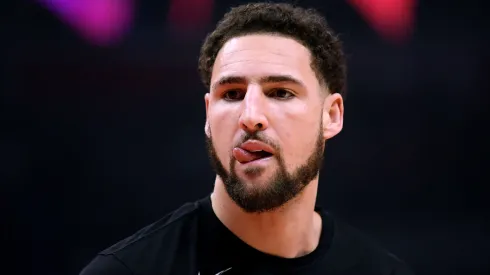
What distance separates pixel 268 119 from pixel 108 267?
2.11ft

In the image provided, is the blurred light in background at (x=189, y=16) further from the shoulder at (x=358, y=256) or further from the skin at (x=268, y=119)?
the shoulder at (x=358, y=256)

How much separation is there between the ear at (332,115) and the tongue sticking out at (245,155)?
0.32m

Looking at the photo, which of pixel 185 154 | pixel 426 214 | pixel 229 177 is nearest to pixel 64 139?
pixel 185 154

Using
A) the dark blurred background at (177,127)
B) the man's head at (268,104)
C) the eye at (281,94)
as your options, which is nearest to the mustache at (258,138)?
the man's head at (268,104)

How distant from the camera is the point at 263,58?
6.30 feet

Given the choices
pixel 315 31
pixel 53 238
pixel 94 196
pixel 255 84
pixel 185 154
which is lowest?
pixel 53 238

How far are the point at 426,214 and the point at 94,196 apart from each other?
1.91 meters

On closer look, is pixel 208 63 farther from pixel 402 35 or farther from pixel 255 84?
pixel 402 35

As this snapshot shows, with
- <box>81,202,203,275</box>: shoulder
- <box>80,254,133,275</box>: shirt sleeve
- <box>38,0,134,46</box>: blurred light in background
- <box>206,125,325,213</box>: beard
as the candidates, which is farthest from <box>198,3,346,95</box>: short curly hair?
<box>38,0,134,46</box>: blurred light in background

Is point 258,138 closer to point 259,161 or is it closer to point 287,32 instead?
point 259,161

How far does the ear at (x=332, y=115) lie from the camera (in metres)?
2.09

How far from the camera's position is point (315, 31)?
213 centimetres

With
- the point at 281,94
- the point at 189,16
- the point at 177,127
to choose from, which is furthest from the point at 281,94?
the point at 189,16

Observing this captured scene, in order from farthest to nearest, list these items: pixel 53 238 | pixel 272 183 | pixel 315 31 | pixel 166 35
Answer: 1. pixel 166 35
2. pixel 53 238
3. pixel 315 31
4. pixel 272 183
